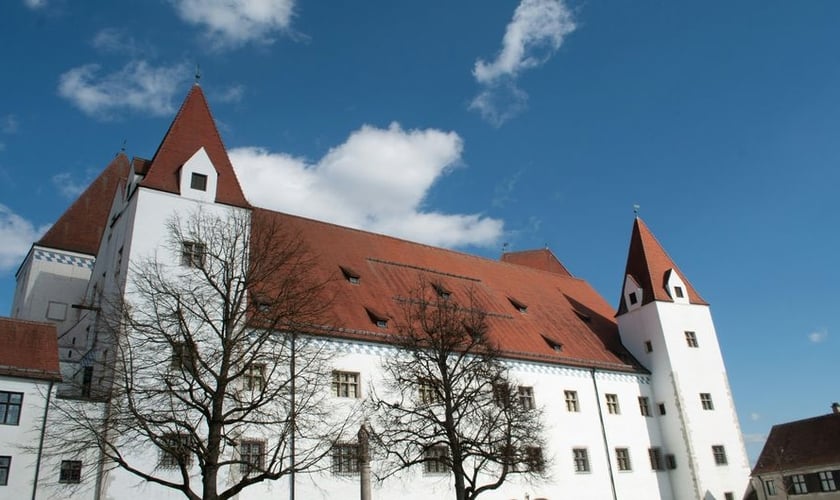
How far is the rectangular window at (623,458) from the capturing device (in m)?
27.4

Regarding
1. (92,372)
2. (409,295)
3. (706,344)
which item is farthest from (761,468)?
(92,372)

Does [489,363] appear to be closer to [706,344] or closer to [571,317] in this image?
[571,317]

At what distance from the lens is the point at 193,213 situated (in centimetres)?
2100

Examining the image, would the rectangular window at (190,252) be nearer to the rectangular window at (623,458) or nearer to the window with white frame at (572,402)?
the window with white frame at (572,402)

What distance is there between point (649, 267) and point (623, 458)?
9741 millimetres

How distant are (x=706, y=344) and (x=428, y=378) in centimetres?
1846

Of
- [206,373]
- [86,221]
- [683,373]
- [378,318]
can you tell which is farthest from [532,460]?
[86,221]

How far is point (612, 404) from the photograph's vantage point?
94.1 ft

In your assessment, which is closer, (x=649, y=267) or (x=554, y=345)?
(x=554, y=345)

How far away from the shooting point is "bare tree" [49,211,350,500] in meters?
14.2

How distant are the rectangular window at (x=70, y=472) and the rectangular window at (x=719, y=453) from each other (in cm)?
2486

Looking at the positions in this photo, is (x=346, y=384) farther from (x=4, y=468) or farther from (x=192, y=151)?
(x=4, y=468)

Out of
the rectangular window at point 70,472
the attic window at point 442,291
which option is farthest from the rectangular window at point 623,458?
the rectangular window at point 70,472

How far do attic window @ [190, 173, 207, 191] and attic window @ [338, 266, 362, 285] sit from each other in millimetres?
6387
